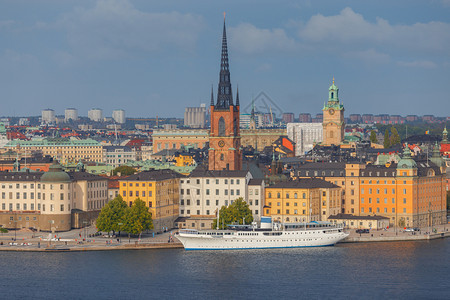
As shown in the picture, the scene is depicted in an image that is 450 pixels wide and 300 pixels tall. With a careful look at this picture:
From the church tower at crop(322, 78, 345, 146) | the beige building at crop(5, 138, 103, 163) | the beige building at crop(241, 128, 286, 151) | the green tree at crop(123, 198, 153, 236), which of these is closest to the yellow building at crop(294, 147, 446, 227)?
the green tree at crop(123, 198, 153, 236)

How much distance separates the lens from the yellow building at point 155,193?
96000mm

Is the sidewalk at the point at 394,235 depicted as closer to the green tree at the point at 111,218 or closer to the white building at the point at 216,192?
the white building at the point at 216,192

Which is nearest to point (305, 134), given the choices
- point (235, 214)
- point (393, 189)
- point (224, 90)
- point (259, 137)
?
point (259, 137)

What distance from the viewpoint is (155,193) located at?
95.9 metres

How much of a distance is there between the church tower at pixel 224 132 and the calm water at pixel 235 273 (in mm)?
17901

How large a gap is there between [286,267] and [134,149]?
11888cm

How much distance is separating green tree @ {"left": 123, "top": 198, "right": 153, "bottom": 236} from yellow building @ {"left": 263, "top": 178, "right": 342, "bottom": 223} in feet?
36.6

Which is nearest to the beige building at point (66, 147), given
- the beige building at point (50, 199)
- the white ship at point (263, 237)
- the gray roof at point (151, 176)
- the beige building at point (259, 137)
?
the beige building at point (259, 137)

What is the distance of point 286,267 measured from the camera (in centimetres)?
8088

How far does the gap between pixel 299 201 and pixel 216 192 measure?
6529 mm

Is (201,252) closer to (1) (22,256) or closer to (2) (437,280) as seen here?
(1) (22,256)

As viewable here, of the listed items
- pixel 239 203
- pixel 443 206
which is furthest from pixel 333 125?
pixel 239 203

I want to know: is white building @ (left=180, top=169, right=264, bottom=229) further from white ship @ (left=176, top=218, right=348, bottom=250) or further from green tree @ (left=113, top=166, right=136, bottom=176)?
green tree @ (left=113, top=166, right=136, bottom=176)

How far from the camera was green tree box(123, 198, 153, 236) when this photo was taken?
301 ft
